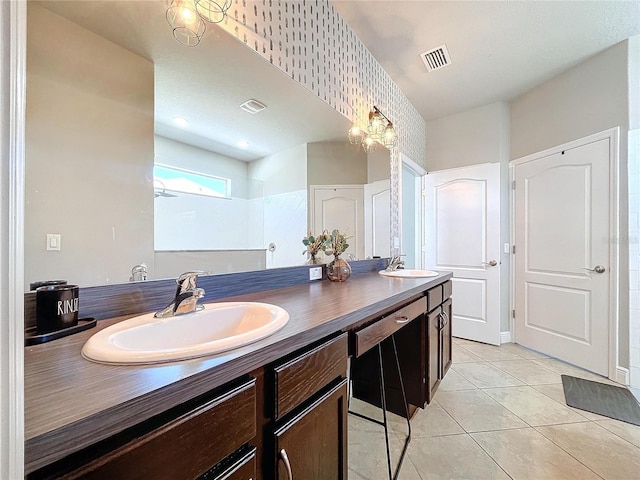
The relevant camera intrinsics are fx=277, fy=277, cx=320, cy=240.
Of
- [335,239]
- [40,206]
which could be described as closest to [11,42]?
[40,206]

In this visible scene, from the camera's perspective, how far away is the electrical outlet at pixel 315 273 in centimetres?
161

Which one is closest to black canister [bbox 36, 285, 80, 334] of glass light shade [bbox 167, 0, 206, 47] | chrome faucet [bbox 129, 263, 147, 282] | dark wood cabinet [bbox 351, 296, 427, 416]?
chrome faucet [bbox 129, 263, 147, 282]

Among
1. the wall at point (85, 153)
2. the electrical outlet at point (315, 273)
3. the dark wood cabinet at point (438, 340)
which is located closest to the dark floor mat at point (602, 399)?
the dark wood cabinet at point (438, 340)

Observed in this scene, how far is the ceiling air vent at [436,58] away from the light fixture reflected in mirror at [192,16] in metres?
1.72

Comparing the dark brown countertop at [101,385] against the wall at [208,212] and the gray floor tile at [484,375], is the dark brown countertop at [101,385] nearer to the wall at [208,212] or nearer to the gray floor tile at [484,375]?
the wall at [208,212]

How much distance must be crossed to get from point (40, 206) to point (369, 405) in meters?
1.93

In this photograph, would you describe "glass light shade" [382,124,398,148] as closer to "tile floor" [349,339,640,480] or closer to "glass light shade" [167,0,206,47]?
"glass light shade" [167,0,206,47]

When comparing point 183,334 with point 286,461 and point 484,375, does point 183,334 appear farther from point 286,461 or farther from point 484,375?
point 484,375

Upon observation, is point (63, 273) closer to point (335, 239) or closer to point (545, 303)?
point (335, 239)

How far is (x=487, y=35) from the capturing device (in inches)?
79.0

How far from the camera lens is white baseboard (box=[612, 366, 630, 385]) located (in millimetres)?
2062

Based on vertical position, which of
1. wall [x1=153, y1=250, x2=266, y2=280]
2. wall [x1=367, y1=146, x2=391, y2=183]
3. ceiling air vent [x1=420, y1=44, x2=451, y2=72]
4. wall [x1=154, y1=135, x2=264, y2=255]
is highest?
ceiling air vent [x1=420, y1=44, x2=451, y2=72]

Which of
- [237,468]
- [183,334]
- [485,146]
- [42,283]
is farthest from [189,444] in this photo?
[485,146]

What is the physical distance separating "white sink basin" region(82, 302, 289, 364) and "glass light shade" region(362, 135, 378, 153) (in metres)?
1.65
